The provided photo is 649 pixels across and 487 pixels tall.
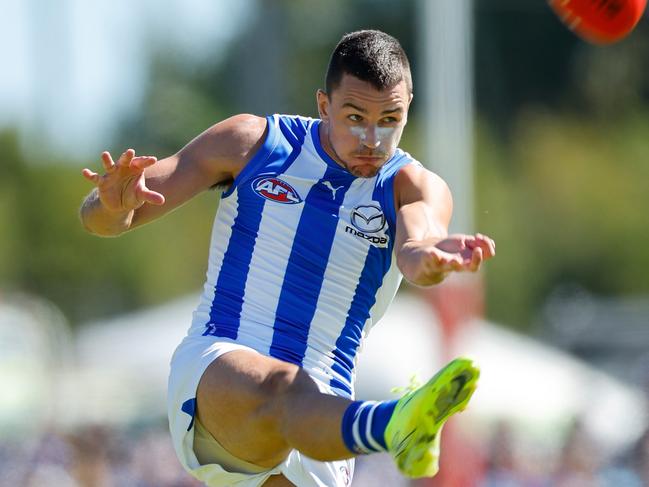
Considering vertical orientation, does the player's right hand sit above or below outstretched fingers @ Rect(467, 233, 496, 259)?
below

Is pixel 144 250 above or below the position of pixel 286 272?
below

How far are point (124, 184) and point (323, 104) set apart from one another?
37.0 inches

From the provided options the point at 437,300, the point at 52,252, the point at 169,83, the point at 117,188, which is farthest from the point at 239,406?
the point at 169,83

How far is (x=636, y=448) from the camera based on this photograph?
9.64 m

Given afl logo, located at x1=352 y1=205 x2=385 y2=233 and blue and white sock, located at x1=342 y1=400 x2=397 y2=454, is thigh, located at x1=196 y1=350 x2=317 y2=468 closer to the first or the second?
blue and white sock, located at x1=342 y1=400 x2=397 y2=454

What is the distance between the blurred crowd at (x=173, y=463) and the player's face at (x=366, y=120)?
4394mm

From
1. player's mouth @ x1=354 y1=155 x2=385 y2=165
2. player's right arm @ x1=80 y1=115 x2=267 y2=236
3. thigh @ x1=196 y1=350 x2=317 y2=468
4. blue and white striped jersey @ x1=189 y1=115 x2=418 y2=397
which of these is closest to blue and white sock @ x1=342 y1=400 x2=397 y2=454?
thigh @ x1=196 y1=350 x2=317 y2=468

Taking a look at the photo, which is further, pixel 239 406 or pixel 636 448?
pixel 636 448

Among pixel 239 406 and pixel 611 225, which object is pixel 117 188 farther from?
pixel 611 225

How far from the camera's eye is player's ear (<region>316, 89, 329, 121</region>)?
5.98 meters

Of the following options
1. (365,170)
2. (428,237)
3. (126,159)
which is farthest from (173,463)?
(428,237)

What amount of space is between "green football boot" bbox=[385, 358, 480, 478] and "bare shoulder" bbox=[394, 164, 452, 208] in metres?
0.95

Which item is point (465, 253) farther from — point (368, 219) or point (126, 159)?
point (126, 159)

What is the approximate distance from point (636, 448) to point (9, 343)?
8.70m
